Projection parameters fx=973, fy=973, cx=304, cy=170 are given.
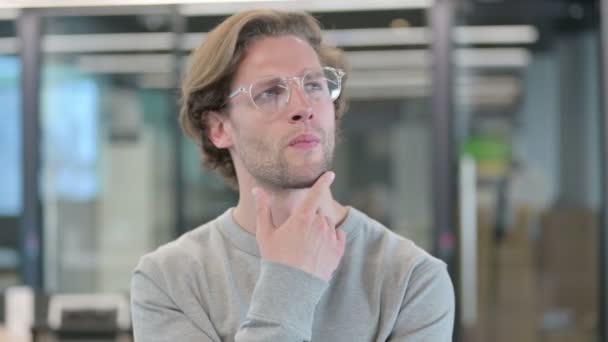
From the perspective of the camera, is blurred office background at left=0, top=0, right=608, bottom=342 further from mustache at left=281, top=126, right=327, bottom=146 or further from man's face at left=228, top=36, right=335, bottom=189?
mustache at left=281, top=126, right=327, bottom=146

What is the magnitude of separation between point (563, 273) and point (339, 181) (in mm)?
1236

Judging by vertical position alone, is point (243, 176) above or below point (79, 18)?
below

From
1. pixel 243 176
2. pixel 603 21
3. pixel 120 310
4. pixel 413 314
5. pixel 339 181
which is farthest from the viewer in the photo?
pixel 339 181

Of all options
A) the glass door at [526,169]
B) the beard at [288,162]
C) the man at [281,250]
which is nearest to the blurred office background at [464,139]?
the glass door at [526,169]

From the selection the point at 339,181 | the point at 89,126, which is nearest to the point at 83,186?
the point at 89,126

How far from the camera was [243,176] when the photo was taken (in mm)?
1504

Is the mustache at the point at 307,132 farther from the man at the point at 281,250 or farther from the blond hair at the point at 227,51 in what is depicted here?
the blond hair at the point at 227,51

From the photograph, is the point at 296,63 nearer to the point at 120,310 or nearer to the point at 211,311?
the point at 211,311

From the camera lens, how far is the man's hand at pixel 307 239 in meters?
1.32

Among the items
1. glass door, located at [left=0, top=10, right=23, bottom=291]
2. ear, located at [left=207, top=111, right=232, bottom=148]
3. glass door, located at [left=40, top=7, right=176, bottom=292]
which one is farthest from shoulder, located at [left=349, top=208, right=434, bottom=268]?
glass door, located at [left=0, top=10, right=23, bottom=291]

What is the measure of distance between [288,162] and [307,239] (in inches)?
4.6

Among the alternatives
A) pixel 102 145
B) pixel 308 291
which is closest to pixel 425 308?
pixel 308 291

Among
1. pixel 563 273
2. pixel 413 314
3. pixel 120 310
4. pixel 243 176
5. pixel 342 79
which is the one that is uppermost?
pixel 342 79

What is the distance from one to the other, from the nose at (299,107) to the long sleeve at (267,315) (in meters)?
0.22
